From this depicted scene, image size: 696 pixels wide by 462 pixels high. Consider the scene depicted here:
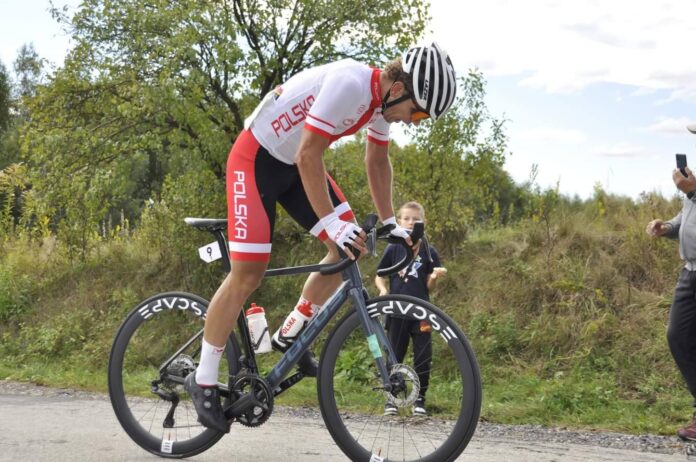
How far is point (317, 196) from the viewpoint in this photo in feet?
12.7

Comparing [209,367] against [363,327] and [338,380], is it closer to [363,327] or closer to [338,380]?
[338,380]

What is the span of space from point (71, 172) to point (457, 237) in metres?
6.22

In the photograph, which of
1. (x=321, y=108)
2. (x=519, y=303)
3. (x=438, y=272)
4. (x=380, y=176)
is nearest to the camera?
(x=321, y=108)

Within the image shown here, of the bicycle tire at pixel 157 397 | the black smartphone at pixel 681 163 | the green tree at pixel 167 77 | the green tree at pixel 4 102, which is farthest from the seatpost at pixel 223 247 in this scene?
the green tree at pixel 4 102

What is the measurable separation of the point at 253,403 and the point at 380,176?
1514mm

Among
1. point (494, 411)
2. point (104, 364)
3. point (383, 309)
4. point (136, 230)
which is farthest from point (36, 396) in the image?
point (136, 230)

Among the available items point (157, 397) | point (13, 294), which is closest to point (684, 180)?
point (157, 397)

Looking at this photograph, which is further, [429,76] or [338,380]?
[338,380]

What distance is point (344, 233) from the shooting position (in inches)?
148

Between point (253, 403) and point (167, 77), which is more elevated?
point (167, 77)

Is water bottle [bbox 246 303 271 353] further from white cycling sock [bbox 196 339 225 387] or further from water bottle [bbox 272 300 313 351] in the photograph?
white cycling sock [bbox 196 339 225 387]

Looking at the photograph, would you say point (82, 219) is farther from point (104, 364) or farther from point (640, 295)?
point (640, 295)

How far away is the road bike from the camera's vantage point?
153 inches

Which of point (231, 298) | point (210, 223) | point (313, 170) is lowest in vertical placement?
point (231, 298)
